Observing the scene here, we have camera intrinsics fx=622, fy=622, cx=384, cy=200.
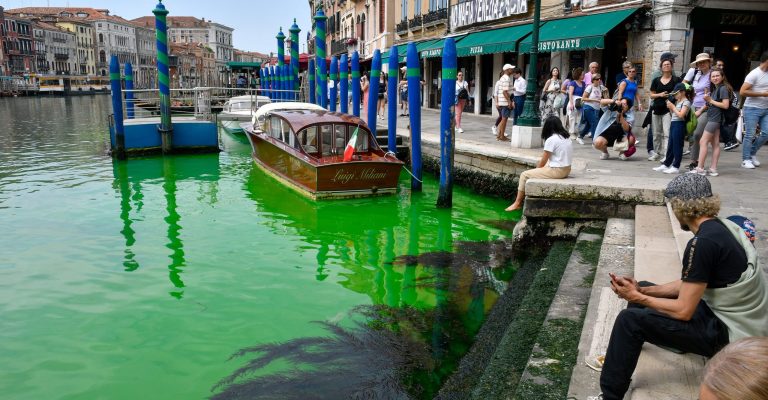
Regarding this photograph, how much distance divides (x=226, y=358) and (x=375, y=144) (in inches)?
280

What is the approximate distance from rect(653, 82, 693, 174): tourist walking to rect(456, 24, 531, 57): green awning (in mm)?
8819

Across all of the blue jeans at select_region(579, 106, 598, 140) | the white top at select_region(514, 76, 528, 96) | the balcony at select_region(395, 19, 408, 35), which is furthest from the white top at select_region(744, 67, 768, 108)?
the balcony at select_region(395, 19, 408, 35)

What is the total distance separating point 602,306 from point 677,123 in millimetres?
5012

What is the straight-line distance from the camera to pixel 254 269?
7.44 meters

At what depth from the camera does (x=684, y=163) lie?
9.27 m

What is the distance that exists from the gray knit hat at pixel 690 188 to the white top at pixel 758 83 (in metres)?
5.86

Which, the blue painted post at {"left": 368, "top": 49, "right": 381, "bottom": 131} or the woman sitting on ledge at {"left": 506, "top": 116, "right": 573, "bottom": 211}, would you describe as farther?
the blue painted post at {"left": 368, "top": 49, "right": 381, "bottom": 131}

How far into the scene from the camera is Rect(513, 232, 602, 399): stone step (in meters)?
3.39

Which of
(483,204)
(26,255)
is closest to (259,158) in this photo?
(483,204)

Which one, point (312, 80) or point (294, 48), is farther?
point (294, 48)

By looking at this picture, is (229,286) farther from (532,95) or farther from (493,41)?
(493,41)

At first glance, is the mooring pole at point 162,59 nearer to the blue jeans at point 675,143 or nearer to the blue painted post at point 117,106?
the blue painted post at point 117,106

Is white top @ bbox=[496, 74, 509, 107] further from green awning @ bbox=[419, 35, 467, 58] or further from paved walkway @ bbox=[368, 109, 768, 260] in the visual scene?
green awning @ bbox=[419, 35, 467, 58]

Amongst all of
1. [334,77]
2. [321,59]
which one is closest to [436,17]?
[334,77]
